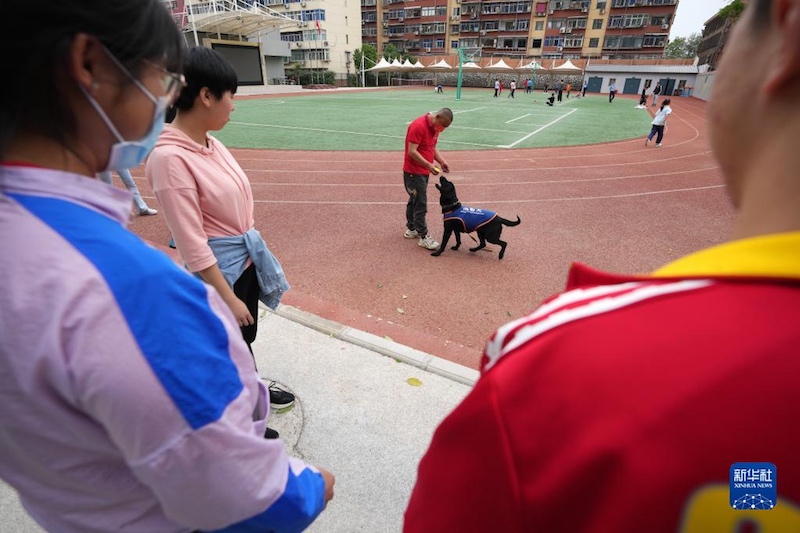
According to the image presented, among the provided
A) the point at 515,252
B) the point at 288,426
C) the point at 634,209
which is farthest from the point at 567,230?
the point at 288,426

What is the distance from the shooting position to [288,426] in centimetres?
257

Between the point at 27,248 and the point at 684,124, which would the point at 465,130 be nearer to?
the point at 684,124

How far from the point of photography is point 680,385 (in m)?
0.40

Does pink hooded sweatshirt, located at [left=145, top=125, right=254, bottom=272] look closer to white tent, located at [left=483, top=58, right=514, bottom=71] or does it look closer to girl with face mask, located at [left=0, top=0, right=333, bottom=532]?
girl with face mask, located at [left=0, top=0, right=333, bottom=532]

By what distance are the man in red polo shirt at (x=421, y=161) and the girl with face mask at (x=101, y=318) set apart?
179 inches

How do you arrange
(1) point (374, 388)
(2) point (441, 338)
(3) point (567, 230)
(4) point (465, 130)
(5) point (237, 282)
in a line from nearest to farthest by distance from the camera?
(5) point (237, 282) → (1) point (374, 388) → (2) point (441, 338) → (3) point (567, 230) → (4) point (465, 130)

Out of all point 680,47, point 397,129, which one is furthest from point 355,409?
point 680,47

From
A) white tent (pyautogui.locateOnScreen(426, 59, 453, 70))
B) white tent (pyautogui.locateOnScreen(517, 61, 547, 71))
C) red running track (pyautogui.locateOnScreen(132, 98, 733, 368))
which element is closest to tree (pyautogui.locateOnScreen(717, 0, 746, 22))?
white tent (pyautogui.locateOnScreen(517, 61, 547, 71))

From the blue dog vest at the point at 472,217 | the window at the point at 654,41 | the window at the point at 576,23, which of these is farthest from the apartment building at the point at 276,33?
the blue dog vest at the point at 472,217

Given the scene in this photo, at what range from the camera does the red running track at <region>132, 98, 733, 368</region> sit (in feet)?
13.3

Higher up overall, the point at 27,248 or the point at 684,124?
the point at 27,248

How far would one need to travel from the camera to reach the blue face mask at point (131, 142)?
78cm

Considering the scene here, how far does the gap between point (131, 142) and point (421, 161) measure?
4620mm

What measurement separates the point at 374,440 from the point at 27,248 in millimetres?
2156
